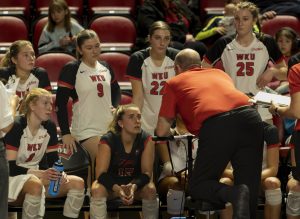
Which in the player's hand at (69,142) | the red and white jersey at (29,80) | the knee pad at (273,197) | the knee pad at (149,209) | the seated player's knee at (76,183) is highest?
the red and white jersey at (29,80)

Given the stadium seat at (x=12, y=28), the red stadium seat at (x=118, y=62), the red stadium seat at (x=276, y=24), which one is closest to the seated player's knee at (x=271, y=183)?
the red stadium seat at (x=118, y=62)

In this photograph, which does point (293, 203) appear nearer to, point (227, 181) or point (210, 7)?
point (227, 181)

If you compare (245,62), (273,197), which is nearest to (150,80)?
(245,62)

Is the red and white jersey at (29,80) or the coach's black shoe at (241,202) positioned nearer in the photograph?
the coach's black shoe at (241,202)

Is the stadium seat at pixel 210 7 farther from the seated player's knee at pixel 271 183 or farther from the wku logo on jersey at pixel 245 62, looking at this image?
the seated player's knee at pixel 271 183

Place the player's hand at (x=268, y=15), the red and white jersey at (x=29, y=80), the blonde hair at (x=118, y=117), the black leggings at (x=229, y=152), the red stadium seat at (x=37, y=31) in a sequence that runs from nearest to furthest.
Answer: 1. the black leggings at (x=229, y=152)
2. the blonde hair at (x=118, y=117)
3. the red and white jersey at (x=29, y=80)
4. the red stadium seat at (x=37, y=31)
5. the player's hand at (x=268, y=15)

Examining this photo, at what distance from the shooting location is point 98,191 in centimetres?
676

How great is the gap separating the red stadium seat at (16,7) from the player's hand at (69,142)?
97.7 inches

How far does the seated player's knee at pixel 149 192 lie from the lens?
6859 millimetres

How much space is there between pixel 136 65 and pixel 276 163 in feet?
4.80

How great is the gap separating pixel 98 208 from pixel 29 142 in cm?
76

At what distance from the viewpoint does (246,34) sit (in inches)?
292

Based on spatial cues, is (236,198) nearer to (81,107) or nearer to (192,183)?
(192,183)

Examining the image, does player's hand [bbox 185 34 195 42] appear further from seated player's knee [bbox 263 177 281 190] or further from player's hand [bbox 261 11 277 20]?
seated player's knee [bbox 263 177 281 190]
